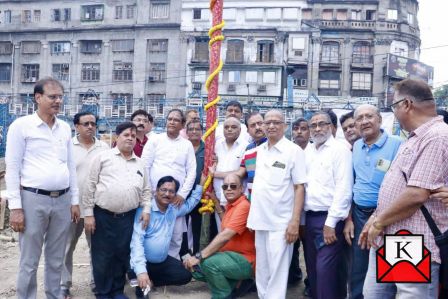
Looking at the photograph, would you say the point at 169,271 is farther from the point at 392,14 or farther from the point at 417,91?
the point at 392,14

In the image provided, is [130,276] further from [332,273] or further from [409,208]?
[409,208]

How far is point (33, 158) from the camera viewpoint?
3385 mm

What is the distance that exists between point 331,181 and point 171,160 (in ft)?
5.69

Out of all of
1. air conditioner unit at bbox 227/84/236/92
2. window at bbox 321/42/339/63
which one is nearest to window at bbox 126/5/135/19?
air conditioner unit at bbox 227/84/236/92

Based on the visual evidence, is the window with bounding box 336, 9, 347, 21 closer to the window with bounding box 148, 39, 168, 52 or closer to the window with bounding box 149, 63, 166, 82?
the window with bounding box 148, 39, 168, 52

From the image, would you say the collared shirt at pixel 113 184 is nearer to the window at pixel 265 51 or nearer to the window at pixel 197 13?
the window at pixel 265 51

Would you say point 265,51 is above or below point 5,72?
above

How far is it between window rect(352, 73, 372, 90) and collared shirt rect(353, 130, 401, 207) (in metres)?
32.0

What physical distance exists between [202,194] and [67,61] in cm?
3588

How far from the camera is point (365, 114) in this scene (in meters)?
3.34

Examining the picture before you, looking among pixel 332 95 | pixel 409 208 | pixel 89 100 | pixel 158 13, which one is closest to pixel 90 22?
pixel 158 13

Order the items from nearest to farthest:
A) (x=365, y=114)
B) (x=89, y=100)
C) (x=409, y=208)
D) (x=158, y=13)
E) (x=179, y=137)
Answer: (x=409, y=208), (x=365, y=114), (x=179, y=137), (x=89, y=100), (x=158, y=13)

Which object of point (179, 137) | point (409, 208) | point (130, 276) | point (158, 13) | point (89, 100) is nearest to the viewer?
point (409, 208)

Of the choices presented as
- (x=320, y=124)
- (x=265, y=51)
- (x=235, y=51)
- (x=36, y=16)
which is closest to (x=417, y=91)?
(x=320, y=124)
